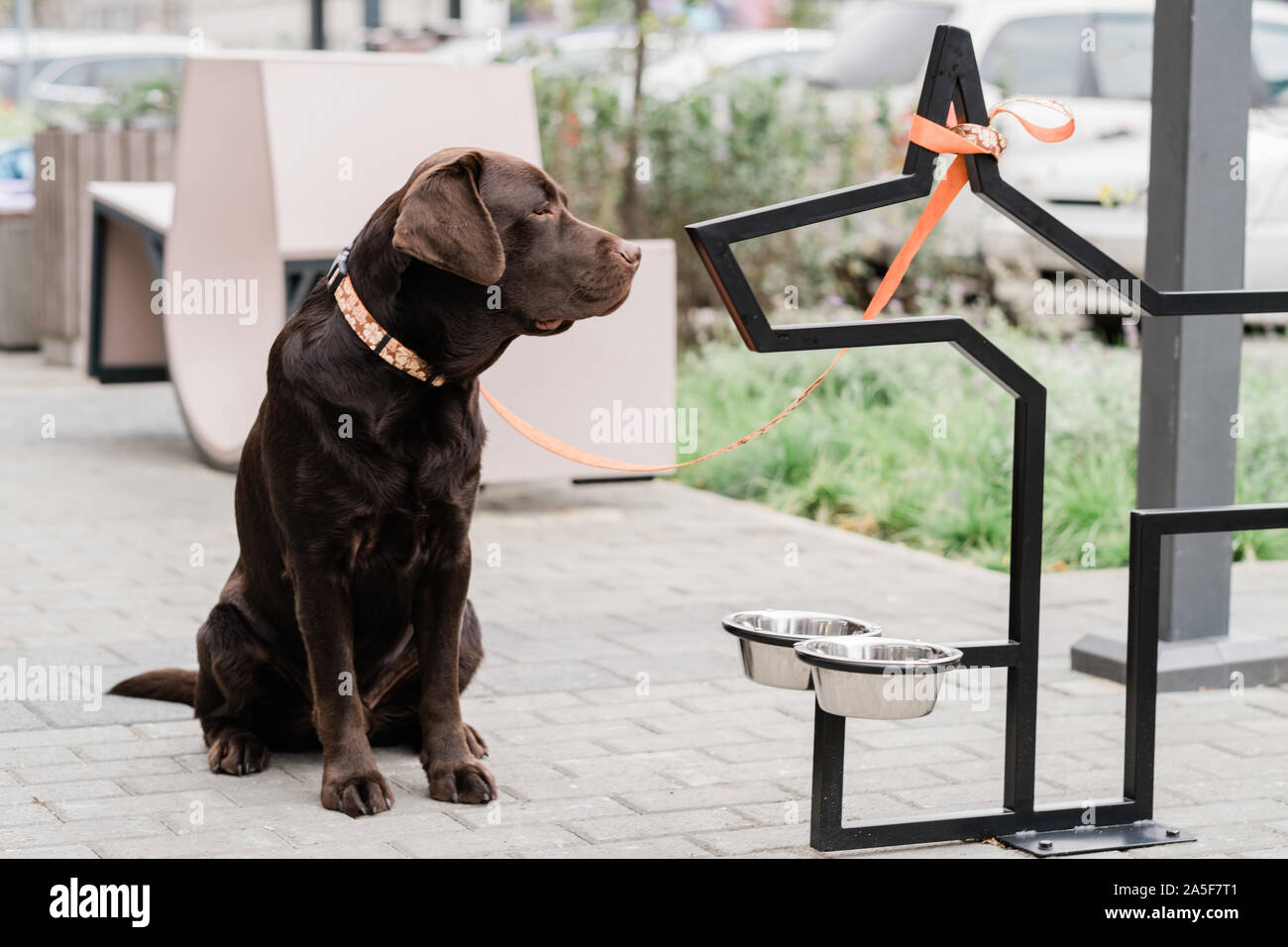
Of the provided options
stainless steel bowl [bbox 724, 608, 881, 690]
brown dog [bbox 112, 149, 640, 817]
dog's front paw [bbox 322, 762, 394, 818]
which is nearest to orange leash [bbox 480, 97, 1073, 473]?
stainless steel bowl [bbox 724, 608, 881, 690]

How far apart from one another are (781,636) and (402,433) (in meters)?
0.92

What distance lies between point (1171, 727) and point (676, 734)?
1.32 metres

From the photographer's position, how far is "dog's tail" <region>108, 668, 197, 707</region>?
466 centimetres

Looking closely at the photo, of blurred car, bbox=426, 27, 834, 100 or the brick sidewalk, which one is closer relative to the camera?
the brick sidewalk

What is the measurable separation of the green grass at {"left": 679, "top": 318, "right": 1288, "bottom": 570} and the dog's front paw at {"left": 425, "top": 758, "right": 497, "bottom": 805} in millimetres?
3236

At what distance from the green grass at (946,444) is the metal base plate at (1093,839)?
2.98m

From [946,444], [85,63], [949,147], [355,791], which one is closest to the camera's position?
[949,147]

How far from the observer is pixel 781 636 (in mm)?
3678

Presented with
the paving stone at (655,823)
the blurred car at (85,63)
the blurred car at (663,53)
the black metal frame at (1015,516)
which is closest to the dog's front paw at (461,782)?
the paving stone at (655,823)

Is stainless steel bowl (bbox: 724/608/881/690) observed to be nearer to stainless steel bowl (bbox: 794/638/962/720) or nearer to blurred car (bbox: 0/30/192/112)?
stainless steel bowl (bbox: 794/638/962/720)

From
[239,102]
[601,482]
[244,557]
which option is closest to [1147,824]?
[244,557]

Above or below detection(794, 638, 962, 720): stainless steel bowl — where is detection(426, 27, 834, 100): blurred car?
above

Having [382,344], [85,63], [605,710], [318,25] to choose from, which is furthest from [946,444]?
[85,63]

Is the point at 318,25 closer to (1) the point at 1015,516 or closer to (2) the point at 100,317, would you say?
(2) the point at 100,317
